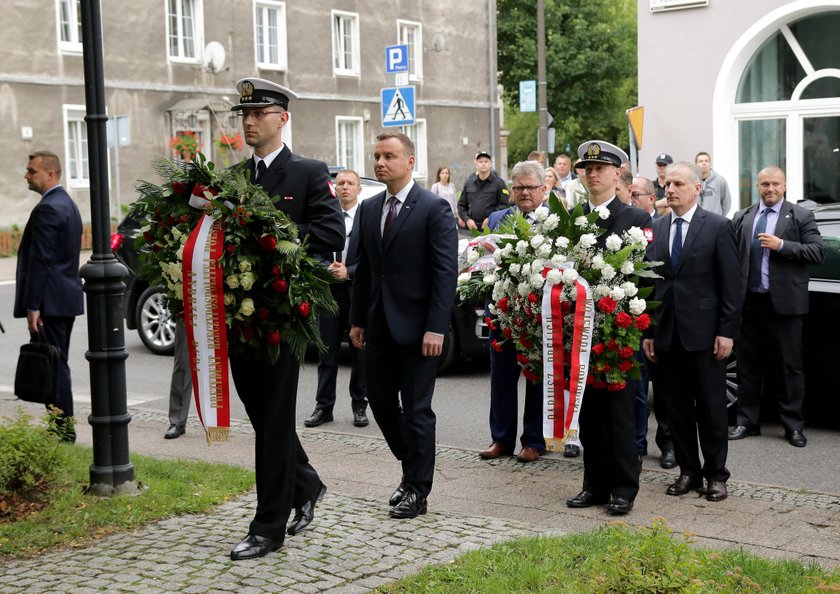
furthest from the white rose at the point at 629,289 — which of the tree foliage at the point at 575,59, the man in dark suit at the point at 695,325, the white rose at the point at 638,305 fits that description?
the tree foliage at the point at 575,59

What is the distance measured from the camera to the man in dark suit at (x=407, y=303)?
6.36 m

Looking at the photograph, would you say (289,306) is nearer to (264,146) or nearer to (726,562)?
(264,146)

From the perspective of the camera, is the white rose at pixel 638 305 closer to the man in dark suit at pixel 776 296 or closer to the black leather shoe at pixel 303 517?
the black leather shoe at pixel 303 517

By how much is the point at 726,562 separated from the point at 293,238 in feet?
8.18

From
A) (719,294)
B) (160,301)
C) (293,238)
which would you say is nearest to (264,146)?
(293,238)

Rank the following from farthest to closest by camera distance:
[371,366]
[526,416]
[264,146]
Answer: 1. [526,416]
2. [371,366]
3. [264,146]

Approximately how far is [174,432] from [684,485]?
157 inches

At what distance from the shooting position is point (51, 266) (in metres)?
8.37

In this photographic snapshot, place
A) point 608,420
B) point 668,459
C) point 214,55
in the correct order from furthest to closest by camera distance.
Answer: point 214,55, point 668,459, point 608,420

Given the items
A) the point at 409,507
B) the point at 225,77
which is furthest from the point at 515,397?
the point at 225,77

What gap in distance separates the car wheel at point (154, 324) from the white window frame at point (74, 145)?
1632 cm

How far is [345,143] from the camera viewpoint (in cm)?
3609

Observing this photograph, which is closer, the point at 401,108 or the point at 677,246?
the point at 677,246

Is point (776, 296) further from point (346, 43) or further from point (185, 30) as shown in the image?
point (346, 43)
